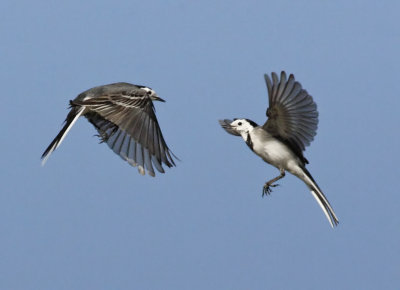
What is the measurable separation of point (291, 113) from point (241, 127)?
0.60 m

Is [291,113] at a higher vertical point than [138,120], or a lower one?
higher

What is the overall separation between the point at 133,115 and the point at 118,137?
717mm

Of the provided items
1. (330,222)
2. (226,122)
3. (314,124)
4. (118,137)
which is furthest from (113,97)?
(330,222)

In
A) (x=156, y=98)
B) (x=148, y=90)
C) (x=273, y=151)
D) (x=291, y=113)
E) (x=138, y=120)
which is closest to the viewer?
Result: (x=291, y=113)

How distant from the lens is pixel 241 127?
7039 millimetres

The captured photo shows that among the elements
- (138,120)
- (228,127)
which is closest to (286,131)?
(228,127)

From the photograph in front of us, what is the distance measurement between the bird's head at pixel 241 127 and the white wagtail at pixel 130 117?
2.31ft

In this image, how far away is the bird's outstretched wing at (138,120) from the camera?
6.88m

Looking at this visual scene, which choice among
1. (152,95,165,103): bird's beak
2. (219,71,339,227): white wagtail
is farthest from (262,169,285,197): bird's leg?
(152,95,165,103): bird's beak

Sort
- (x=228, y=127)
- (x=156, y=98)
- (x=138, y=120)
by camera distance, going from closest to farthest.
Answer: (x=138, y=120) → (x=228, y=127) → (x=156, y=98)

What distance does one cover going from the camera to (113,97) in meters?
6.95

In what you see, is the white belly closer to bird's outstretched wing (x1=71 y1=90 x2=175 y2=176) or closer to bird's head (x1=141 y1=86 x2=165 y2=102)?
bird's outstretched wing (x1=71 y1=90 x2=175 y2=176)

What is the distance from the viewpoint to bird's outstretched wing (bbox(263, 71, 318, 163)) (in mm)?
6508

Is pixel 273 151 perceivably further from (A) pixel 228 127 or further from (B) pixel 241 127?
(A) pixel 228 127
